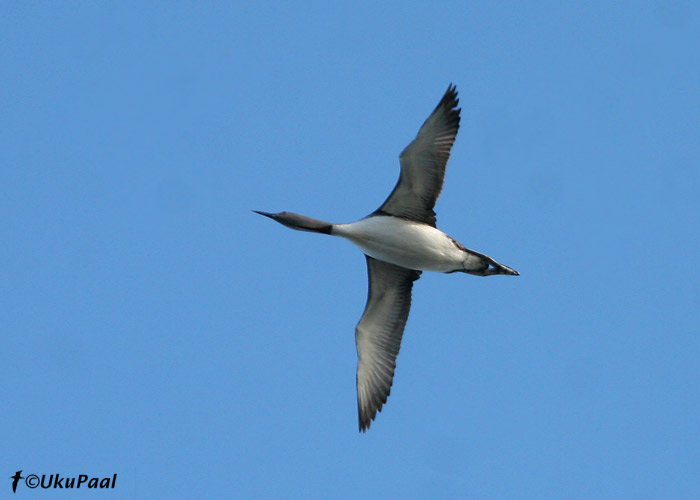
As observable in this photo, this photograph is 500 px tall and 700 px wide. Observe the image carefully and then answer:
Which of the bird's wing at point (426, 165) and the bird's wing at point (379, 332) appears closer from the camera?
the bird's wing at point (426, 165)

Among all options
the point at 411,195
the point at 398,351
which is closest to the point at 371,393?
the point at 398,351

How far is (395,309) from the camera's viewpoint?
16.4 meters

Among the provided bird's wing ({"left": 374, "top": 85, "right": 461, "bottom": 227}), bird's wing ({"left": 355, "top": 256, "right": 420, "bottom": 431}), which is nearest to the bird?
bird's wing ({"left": 374, "top": 85, "right": 461, "bottom": 227})

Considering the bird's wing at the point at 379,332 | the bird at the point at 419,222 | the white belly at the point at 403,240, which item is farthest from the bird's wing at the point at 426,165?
the bird's wing at the point at 379,332

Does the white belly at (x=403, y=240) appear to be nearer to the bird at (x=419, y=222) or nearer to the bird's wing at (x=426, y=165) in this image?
the bird at (x=419, y=222)

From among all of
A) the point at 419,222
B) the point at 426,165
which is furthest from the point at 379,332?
the point at 426,165

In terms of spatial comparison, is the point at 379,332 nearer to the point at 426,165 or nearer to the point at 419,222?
the point at 419,222

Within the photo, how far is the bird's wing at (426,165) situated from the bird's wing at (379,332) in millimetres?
1296

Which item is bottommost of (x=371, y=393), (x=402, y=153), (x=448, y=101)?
(x=371, y=393)

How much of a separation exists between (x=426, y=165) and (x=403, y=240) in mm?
1200

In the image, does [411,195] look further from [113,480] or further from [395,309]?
[113,480]

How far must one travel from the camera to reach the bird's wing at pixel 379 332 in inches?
641

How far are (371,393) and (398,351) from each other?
83 centimetres

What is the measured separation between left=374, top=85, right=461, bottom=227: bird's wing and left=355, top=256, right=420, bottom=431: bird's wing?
130 centimetres
